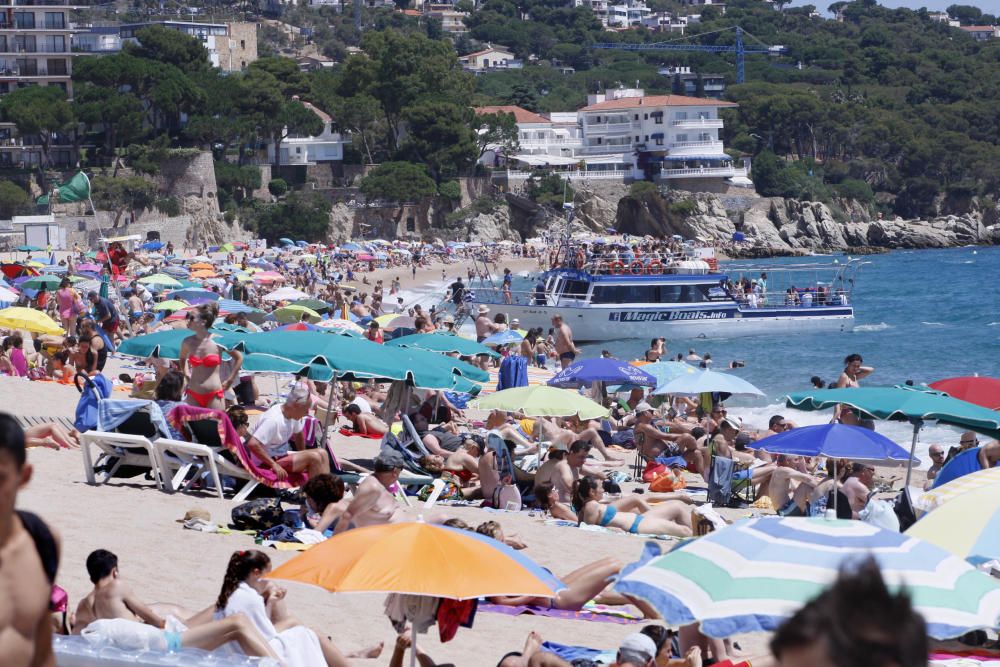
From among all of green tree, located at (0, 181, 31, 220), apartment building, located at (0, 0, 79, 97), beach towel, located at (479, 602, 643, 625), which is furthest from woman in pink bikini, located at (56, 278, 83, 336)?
apartment building, located at (0, 0, 79, 97)

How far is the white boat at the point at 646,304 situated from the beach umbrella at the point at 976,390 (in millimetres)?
19915

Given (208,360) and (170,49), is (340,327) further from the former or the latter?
(170,49)

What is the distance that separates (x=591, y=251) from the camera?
34500 millimetres

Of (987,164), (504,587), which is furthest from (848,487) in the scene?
(987,164)

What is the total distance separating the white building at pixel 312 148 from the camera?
7650 cm

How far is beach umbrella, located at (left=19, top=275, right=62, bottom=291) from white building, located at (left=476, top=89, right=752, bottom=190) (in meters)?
55.8

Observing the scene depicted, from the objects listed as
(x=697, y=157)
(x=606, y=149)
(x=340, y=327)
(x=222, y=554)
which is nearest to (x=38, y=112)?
(x=606, y=149)

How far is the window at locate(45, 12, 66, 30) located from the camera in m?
73.6

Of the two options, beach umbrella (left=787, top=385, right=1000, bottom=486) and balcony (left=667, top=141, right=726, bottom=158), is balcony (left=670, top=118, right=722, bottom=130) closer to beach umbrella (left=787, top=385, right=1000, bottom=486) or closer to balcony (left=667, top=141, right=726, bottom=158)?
balcony (left=667, top=141, right=726, bottom=158)

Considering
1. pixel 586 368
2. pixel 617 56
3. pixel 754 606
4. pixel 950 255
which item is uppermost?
pixel 617 56

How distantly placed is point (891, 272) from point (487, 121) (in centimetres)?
2703

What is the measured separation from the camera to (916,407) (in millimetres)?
10070

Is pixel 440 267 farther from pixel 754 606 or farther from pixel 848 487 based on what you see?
pixel 754 606

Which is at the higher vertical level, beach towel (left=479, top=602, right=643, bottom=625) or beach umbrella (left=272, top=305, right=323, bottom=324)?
beach towel (left=479, top=602, right=643, bottom=625)
